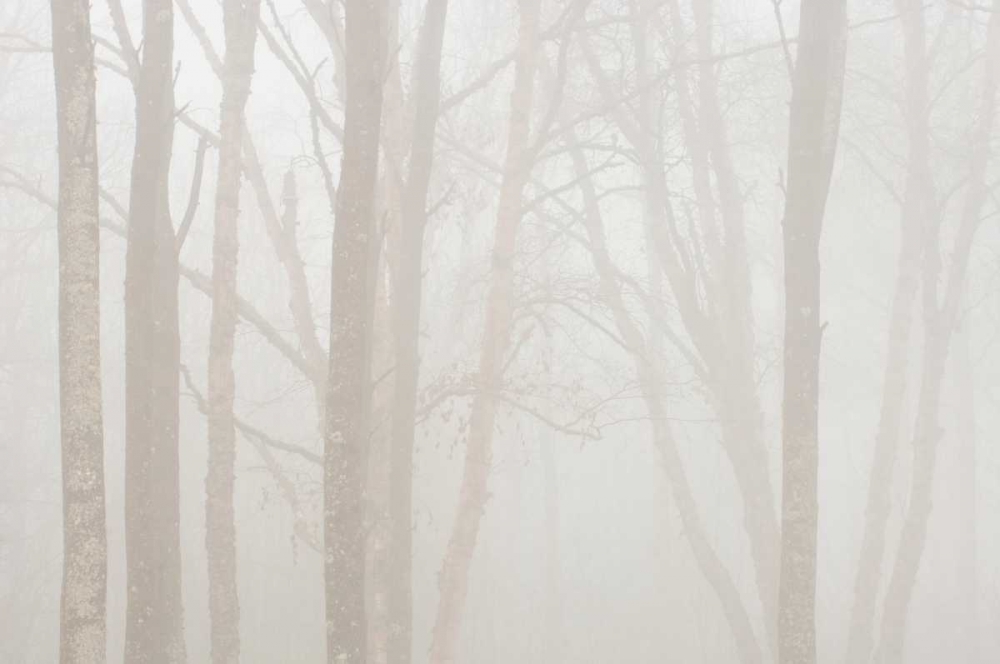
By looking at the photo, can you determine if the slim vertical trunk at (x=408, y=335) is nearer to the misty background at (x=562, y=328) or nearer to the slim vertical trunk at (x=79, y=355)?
the misty background at (x=562, y=328)

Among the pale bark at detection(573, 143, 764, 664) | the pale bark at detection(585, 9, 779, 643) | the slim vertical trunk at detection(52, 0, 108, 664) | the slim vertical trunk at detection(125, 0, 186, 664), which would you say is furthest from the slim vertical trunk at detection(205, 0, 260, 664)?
the pale bark at detection(585, 9, 779, 643)

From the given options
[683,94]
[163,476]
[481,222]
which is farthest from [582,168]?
[481,222]

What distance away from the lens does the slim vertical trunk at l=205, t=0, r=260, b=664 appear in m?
8.78

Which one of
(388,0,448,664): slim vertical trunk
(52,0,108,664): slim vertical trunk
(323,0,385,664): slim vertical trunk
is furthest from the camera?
(388,0,448,664): slim vertical trunk

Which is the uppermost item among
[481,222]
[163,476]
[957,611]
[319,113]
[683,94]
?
[481,222]

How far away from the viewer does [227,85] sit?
9.30 metres

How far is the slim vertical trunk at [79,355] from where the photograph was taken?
5.51m

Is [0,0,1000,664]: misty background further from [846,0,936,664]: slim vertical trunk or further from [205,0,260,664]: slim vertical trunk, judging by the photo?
[205,0,260,664]: slim vertical trunk

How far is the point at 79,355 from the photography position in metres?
5.66

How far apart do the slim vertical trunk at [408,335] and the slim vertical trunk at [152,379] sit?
180 cm

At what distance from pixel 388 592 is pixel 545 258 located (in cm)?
1200

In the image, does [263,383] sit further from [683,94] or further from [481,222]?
[683,94]

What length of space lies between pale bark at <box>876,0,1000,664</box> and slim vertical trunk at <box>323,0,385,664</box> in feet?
26.7

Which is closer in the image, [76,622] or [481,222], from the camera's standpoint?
[76,622]
